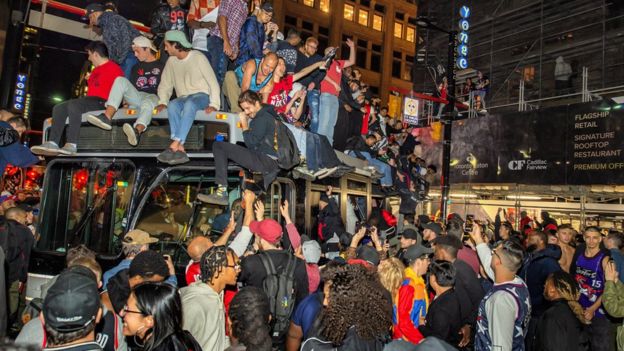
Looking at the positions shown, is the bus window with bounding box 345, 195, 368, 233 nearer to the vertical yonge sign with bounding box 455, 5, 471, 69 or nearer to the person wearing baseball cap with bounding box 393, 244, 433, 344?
the person wearing baseball cap with bounding box 393, 244, 433, 344

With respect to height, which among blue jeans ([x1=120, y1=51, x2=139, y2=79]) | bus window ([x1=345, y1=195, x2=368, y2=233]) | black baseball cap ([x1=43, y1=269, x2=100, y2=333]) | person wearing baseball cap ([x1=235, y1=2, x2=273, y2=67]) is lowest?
black baseball cap ([x1=43, y1=269, x2=100, y2=333])

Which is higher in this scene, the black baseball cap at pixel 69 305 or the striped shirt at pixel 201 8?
the striped shirt at pixel 201 8

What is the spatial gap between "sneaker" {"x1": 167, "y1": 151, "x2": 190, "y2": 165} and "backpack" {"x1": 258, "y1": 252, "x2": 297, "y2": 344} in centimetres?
164

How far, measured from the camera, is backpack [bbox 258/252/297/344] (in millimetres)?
4582

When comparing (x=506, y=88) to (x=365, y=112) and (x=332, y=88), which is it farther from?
(x=332, y=88)

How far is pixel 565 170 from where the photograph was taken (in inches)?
597

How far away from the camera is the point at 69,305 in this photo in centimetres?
247

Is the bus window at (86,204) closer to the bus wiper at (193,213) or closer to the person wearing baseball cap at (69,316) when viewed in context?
the bus wiper at (193,213)

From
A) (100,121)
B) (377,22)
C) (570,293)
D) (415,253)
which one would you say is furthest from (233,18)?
(377,22)

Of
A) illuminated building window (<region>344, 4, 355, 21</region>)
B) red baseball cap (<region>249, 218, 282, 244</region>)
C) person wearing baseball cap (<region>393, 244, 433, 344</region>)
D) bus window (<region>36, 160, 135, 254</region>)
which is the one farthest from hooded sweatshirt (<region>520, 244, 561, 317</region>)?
illuminated building window (<region>344, 4, 355, 21</region>)

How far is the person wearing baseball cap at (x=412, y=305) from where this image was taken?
4.65 m

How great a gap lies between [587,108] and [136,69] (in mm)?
12900

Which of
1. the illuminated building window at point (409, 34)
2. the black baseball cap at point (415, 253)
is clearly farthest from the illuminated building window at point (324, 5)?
the black baseball cap at point (415, 253)

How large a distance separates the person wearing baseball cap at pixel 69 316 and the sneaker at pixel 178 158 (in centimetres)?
322
